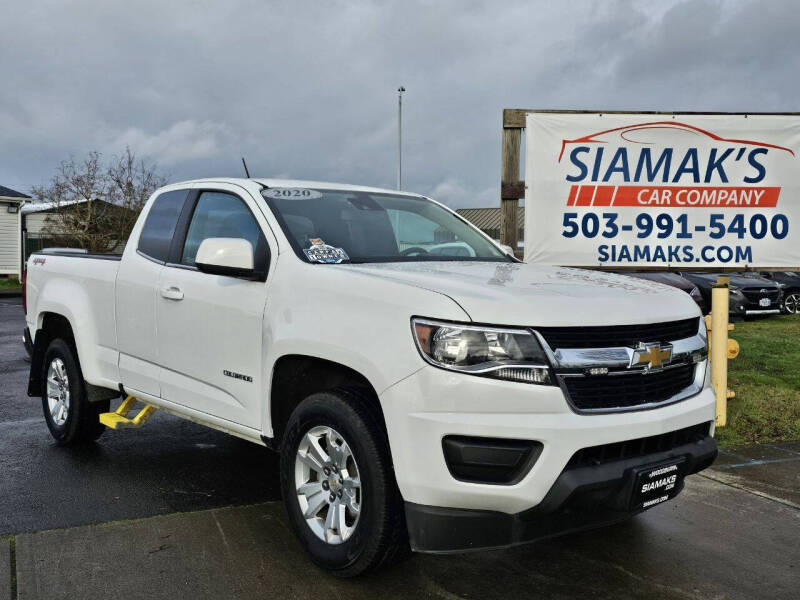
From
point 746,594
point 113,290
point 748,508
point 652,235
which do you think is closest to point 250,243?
point 113,290

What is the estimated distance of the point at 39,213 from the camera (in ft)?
110

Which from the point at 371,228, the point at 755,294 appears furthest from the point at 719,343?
the point at 755,294

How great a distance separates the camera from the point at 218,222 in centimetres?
450

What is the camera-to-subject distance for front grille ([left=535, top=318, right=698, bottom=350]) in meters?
2.98

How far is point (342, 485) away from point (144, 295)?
2.01 m

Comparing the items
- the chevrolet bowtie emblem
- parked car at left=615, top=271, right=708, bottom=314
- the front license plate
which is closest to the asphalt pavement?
the front license plate

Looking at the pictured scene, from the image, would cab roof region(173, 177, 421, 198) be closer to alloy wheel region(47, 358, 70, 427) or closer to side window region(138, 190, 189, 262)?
side window region(138, 190, 189, 262)

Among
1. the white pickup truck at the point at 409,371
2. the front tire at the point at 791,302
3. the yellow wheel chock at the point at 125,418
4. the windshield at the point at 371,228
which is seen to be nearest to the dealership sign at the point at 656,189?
the windshield at the point at 371,228

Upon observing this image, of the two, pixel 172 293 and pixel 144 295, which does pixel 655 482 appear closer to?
pixel 172 293

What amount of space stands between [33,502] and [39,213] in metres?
32.3

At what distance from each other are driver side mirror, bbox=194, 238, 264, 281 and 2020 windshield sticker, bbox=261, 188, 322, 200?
479mm

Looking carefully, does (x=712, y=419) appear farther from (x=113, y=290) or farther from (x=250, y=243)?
(x=113, y=290)

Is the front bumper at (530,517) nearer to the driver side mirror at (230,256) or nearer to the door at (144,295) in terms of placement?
the driver side mirror at (230,256)

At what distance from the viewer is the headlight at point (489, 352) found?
9.55 feet
